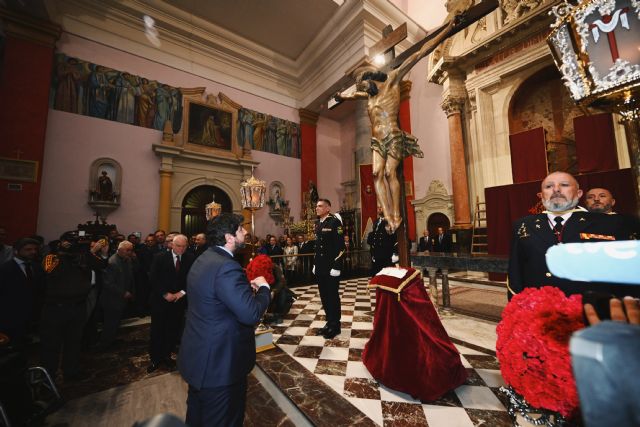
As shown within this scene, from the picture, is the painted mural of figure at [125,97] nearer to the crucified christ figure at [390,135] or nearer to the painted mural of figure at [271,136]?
the painted mural of figure at [271,136]

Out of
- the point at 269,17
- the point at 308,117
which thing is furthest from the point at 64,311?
the point at 308,117

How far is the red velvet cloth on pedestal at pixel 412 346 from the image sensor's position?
84.5 inches

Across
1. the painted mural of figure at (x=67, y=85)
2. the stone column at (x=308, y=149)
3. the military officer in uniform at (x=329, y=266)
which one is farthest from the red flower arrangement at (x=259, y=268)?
the stone column at (x=308, y=149)

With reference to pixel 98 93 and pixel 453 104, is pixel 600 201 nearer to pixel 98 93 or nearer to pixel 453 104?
pixel 453 104

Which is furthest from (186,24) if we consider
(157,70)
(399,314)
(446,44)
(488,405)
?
(488,405)

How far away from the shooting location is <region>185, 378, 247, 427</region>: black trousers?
5.08ft

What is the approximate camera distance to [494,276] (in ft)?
22.1

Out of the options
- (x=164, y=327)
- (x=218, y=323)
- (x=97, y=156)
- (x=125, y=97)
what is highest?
(x=125, y=97)

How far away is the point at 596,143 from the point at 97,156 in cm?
1381

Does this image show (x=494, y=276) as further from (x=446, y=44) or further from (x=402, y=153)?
(x=446, y=44)

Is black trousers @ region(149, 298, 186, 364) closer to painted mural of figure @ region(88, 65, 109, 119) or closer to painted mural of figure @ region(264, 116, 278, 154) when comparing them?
painted mural of figure @ region(88, 65, 109, 119)

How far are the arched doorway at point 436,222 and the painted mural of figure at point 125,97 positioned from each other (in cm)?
1180

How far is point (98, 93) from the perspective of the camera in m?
9.10

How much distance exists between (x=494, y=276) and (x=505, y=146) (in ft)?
11.7
